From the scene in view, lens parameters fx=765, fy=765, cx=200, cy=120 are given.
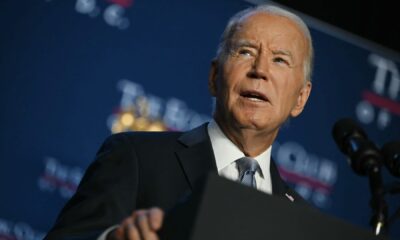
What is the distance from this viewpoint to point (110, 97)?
9.62 ft

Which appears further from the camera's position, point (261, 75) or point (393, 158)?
point (261, 75)

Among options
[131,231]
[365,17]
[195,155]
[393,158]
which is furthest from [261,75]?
[365,17]

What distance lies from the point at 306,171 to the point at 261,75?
140 centimetres

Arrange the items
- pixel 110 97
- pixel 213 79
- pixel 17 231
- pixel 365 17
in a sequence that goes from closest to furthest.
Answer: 1. pixel 213 79
2. pixel 17 231
3. pixel 110 97
4. pixel 365 17

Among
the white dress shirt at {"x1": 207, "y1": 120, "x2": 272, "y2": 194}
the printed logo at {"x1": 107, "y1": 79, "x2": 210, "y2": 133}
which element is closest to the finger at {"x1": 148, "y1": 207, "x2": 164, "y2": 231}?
the white dress shirt at {"x1": 207, "y1": 120, "x2": 272, "y2": 194}

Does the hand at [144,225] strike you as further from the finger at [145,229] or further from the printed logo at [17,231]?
the printed logo at [17,231]

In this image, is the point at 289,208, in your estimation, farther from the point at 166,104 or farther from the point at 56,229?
the point at 166,104

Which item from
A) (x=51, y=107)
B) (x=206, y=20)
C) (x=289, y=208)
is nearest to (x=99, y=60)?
(x=51, y=107)

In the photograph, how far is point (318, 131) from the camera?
3383 millimetres

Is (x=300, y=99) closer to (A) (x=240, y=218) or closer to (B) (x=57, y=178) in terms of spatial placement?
(B) (x=57, y=178)

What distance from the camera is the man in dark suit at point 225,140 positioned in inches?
62.6

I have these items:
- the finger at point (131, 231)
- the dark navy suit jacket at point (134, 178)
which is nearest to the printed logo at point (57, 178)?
the dark navy suit jacket at point (134, 178)

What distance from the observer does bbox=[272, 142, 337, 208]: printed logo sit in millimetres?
3209

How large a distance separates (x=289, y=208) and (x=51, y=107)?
6.35 feet
